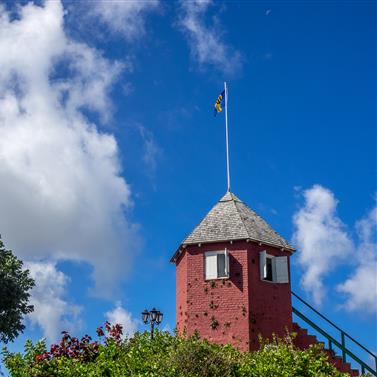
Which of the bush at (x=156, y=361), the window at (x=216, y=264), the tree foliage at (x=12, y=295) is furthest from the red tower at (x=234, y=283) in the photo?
the tree foliage at (x=12, y=295)

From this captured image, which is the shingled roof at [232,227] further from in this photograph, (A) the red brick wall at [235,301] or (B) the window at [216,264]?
(B) the window at [216,264]

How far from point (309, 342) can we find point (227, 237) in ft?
20.6

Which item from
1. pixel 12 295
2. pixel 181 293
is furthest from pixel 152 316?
pixel 12 295

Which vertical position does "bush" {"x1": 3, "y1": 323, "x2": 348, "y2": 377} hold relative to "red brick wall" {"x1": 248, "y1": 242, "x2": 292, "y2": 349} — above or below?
below

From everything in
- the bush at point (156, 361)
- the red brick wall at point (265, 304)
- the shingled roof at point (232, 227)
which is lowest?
the bush at point (156, 361)

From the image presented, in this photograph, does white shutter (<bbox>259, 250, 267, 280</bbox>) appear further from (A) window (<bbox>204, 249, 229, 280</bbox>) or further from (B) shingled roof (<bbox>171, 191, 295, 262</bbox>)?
(A) window (<bbox>204, 249, 229, 280</bbox>)

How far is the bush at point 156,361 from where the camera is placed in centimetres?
2059

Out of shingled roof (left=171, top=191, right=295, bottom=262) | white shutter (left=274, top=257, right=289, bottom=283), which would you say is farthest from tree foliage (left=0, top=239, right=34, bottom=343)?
white shutter (left=274, top=257, right=289, bottom=283)

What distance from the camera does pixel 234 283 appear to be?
2839 cm

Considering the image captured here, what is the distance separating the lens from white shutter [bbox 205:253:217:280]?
28.9 metres

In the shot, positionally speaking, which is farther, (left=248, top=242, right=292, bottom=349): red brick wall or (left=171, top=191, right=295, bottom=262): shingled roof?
(left=171, top=191, right=295, bottom=262): shingled roof

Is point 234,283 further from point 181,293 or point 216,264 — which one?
point 181,293

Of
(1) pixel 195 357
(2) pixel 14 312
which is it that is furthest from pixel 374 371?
(2) pixel 14 312

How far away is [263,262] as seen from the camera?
29.0 metres
